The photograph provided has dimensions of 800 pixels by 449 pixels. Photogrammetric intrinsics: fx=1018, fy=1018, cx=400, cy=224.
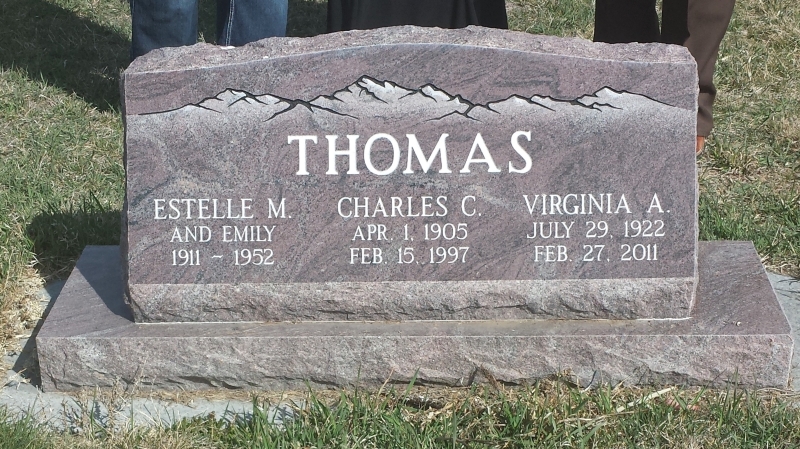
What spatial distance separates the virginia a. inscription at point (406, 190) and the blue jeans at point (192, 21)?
5.87ft

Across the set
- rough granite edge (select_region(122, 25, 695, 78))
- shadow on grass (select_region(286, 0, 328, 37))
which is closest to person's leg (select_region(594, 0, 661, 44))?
rough granite edge (select_region(122, 25, 695, 78))

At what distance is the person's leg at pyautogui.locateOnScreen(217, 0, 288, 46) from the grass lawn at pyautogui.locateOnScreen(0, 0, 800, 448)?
693 mm

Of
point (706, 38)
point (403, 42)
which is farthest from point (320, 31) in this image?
point (403, 42)

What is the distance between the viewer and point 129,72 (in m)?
2.54

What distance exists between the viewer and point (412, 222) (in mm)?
2643

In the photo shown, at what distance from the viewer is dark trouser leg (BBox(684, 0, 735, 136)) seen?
12.4 feet

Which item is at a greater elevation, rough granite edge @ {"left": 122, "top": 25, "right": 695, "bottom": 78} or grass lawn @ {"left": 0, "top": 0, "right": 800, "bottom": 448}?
rough granite edge @ {"left": 122, "top": 25, "right": 695, "bottom": 78}

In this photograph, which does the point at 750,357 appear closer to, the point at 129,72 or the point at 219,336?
the point at 219,336

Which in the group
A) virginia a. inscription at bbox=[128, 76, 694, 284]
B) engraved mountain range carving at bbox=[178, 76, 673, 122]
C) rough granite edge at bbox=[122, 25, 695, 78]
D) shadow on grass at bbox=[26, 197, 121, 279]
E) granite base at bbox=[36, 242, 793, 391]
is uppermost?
rough granite edge at bbox=[122, 25, 695, 78]

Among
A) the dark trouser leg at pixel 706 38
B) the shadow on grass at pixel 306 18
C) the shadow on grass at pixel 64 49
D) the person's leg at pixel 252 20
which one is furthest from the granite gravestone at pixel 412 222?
the shadow on grass at pixel 306 18

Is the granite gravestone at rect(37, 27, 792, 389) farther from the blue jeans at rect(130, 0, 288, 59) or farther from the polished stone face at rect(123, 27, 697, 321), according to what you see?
the blue jeans at rect(130, 0, 288, 59)

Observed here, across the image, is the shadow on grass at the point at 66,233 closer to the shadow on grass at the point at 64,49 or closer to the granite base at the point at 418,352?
the granite base at the point at 418,352

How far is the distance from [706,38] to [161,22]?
89.0 inches

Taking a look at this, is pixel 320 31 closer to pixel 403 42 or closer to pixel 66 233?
pixel 66 233
